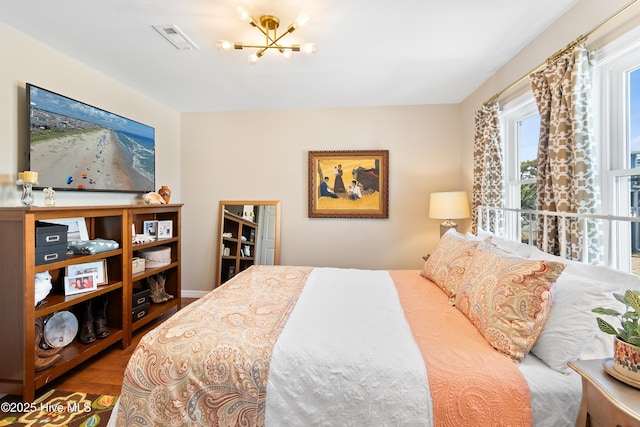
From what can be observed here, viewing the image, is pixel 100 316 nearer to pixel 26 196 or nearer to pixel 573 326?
pixel 26 196

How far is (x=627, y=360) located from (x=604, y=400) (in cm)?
15

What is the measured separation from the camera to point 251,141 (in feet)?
11.7

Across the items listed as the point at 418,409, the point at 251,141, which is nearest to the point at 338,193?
the point at 251,141

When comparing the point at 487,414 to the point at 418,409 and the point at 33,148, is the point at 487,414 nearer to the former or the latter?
the point at 418,409

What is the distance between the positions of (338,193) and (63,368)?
9.19 feet

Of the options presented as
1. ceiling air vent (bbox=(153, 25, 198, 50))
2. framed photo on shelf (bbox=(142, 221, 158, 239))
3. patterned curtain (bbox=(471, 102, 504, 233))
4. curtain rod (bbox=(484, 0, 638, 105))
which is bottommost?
framed photo on shelf (bbox=(142, 221, 158, 239))

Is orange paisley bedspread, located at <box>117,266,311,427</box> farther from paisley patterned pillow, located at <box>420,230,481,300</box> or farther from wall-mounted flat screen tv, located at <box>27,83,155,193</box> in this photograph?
wall-mounted flat screen tv, located at <box>27,83,155,193</box>

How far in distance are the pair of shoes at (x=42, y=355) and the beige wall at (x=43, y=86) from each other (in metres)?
0.87

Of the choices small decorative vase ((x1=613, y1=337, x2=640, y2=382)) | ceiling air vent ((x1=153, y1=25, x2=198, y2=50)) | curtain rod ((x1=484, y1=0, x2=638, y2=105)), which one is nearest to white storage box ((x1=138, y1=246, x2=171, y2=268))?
ceiling air vent ((x1=153, y1=25, x2=198, y2=50))

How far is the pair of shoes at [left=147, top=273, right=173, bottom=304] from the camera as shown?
9.84 ft

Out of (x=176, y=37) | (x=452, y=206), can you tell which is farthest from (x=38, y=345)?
(x=452, y=206)

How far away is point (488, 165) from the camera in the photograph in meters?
2.50

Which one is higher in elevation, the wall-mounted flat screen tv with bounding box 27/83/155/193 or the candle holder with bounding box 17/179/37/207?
the wall-mounted flat screen tv with bounding box 27/83/155/193

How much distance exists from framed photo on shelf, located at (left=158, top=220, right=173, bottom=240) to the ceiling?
1407 mm
